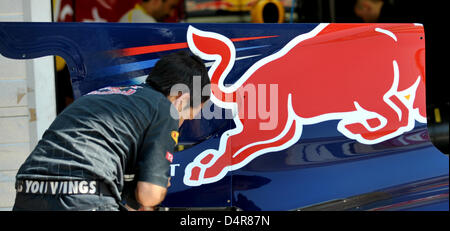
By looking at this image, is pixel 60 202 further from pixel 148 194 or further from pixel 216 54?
pixel 216 54

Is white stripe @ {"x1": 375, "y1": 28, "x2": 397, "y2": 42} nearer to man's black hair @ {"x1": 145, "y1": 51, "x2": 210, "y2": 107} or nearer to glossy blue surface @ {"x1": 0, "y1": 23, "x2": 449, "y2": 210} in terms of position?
glossy blue surface @ {"x1": 0, "y1": 23, "x2": 449, "y2": 210}

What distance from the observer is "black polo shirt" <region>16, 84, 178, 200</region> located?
1.79m

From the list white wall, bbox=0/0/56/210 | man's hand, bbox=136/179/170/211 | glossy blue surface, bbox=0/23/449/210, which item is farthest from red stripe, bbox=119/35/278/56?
man's hand, bbox=136/179/170/211

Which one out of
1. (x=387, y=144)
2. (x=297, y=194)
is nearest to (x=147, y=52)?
(x=297, y=194)

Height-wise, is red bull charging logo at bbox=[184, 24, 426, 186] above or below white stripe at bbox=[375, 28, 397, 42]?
below

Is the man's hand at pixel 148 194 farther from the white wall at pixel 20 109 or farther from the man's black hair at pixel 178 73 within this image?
the white wall at pixel 20 109

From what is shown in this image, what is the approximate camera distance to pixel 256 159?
2.23m

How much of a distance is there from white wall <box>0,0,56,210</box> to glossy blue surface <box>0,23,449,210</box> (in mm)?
120

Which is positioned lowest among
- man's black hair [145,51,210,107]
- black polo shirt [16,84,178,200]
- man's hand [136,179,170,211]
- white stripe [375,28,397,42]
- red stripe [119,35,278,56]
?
man's hand [136,179,170,211]

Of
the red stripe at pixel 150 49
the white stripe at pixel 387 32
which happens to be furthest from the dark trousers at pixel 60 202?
the white stripe at pixel 387 32

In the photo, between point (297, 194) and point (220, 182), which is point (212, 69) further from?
point (297, 194)

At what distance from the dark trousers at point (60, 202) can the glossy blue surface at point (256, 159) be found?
0.45 m

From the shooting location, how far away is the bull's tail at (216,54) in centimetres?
218

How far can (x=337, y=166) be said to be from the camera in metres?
2.27
